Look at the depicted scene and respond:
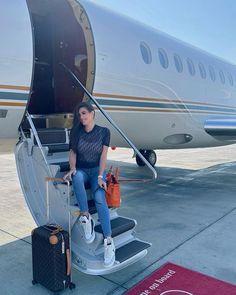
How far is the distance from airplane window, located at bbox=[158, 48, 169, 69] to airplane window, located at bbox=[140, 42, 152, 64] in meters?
0.48

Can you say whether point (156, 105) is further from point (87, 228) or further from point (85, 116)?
point (87, 228)

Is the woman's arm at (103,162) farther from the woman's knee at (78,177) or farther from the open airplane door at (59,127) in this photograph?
the open airplane door at (59,127)

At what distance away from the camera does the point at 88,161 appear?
3.85 metres

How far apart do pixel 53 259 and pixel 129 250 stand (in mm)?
883

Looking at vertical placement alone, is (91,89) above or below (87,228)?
above

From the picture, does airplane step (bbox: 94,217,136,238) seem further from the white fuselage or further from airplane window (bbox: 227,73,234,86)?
airplane window (bbox: 227,73,234,86)

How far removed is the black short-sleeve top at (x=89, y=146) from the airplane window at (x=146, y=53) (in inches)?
129

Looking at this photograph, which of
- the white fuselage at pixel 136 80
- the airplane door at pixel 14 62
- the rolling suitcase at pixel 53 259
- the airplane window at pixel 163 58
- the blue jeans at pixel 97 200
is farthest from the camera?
the airplane window at pixel 163 58

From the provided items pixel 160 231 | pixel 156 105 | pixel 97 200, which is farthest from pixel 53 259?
pixel 156 105

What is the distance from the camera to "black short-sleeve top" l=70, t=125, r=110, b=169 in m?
3.85

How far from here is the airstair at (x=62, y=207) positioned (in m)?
3.66

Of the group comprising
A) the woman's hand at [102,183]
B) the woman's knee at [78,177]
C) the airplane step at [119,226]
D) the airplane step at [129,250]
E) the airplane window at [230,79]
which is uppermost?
the airplane window at [230,79]

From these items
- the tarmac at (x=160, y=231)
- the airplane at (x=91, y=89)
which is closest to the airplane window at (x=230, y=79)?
the airplane at (x=91, y=89)

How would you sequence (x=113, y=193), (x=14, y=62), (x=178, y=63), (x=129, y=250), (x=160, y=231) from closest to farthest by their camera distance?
(x=113, y=193) < (x=129, y=250) < (x=14, y=62) < (x=160, y=231) < (x=178, y=63)
